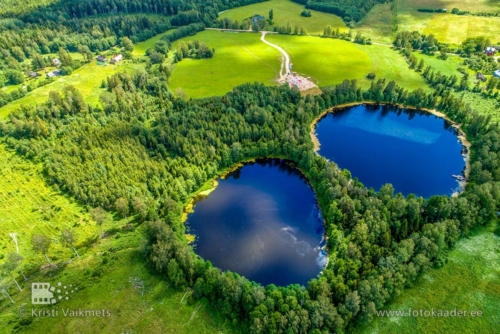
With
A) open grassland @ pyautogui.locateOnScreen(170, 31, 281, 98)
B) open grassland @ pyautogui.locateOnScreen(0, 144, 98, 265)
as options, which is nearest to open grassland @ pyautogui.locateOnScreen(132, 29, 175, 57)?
open grassland @ pyautogui.locateOnScreen(170, 31, 281, 98)

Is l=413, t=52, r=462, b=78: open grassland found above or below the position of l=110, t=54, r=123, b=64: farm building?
above

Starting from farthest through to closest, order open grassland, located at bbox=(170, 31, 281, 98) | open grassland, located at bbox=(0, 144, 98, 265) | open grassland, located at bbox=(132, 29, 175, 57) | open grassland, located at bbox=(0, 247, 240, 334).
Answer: open grassland, located at bbox=(132, 29, 175, 57) → open grassland, located at bbox=(170, 31, 281, 98) → open grassland, located at bbox=(0, 144, 98, 265) → open grassland, located at bbox=(0, 247, 240, 334)

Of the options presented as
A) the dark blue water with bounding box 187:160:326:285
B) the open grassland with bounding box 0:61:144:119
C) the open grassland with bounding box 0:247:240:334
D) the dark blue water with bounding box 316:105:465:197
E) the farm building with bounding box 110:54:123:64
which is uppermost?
A: the farm building with bounding box 110:54:123:64

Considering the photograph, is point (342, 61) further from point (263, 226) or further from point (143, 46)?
point (263, 226)

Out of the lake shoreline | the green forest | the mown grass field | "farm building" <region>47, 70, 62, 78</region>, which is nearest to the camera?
the mown grass field

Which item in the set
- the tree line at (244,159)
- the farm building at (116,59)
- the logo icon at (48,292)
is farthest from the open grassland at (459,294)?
the farm building at (116,59)

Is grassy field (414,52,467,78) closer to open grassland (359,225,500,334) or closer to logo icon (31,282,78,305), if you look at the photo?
open grassland (359,225,500,334)

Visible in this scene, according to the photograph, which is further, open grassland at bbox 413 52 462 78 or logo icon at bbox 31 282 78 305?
open grassland at bbox 413 52 462 78

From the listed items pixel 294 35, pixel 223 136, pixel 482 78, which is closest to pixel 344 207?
pixel 223 136

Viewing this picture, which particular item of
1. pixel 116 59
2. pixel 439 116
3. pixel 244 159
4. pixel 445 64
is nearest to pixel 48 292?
pixel 244 159
